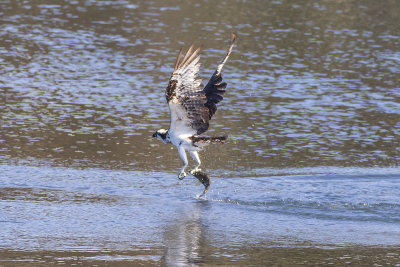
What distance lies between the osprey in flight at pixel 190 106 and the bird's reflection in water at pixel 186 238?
2.57 ft

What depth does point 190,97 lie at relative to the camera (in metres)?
9.15

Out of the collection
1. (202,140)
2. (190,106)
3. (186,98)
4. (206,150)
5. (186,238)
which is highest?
(186,98)

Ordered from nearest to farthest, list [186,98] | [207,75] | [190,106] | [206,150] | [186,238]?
[186,238] → [186,98] → [190,106] → [206,150] → [207,75]

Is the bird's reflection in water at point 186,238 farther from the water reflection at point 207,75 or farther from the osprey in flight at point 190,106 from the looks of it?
the water reflection at point 207,75

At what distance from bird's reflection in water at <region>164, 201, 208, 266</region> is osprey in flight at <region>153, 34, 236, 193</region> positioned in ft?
2.57

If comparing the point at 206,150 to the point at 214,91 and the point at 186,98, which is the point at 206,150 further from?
the point at 186,98

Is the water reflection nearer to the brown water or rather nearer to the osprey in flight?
the brown water

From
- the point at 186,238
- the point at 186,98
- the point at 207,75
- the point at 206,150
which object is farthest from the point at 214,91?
the point at 207,75

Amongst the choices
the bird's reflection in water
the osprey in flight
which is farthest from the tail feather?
the bird's reflection in water

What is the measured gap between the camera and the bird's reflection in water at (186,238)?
709 cm

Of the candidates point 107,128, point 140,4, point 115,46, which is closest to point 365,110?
point 107,128

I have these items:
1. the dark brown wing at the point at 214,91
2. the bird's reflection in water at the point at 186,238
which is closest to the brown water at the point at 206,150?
the bird's reflection in water at the point at 186,238

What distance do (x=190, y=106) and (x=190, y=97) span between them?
13 centimetres

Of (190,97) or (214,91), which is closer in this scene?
(190,97)
